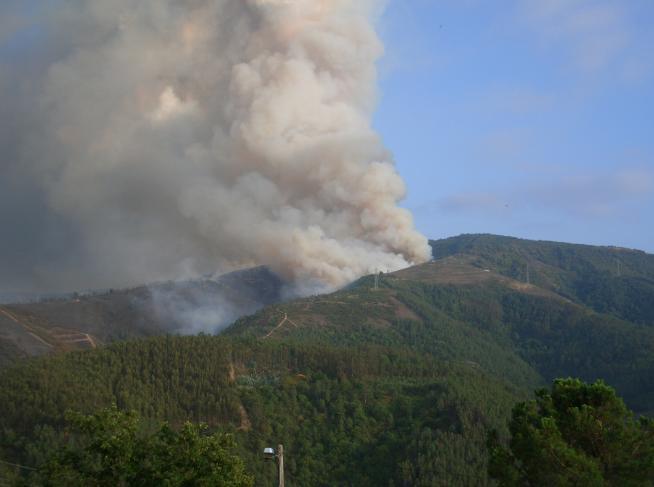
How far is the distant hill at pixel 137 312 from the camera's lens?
111062 millimetres

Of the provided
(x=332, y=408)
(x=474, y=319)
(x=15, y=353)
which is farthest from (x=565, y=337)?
(x=15, y=353)

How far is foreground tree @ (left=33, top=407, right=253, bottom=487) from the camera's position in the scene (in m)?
22.5

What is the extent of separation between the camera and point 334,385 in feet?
234

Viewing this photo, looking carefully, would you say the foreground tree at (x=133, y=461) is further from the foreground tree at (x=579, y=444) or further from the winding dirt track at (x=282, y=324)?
the winding dirt track at (x=282, y=324)

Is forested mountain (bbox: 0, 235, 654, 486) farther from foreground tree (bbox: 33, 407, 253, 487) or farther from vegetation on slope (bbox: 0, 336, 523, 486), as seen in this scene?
foreground tree (bbox: 33, 407, 253, 487)

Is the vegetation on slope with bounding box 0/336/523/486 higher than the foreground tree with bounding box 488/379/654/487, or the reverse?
the vegetation on slope with bounding box 0/336/523/486

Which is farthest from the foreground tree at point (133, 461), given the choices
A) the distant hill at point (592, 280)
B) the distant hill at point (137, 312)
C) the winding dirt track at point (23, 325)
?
the distant hill at point (592, 280)

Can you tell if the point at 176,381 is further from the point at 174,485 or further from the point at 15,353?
the point at 174,485

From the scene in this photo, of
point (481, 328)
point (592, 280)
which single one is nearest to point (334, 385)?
point (481, 328)

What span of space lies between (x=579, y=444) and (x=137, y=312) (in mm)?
118978

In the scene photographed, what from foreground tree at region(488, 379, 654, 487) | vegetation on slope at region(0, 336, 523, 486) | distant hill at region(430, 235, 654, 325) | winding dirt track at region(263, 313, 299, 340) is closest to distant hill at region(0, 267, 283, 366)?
winding dirt track at region(263, 313, 299, 340)

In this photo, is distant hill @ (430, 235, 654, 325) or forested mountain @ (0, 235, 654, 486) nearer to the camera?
forested mountain @ (0, 235, 654, 486)

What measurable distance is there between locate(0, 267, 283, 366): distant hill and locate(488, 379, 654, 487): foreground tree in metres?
86.7

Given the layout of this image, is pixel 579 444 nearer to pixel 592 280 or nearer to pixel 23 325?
pixel 23 325
